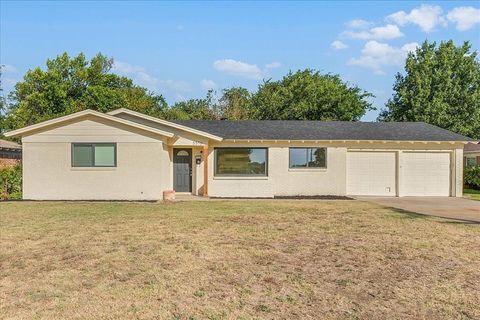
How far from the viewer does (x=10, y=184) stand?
17.2 meters

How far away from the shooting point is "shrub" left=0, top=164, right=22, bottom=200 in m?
16.8

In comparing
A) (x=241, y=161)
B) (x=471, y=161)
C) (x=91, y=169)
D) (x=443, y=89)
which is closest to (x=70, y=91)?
(x=91, y=169)

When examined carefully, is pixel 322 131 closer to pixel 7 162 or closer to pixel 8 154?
pixel 7 162

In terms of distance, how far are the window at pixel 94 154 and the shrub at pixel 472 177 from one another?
75.8ft

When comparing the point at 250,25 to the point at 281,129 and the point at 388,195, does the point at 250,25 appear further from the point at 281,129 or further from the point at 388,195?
the point at 388,195

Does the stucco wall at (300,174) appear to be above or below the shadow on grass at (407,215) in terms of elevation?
above

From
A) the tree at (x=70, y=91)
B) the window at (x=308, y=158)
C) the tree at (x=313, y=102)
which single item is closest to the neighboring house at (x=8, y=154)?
the tree at (x=70, y=91)

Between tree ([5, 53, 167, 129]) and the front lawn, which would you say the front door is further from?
tree ([5, 53, 167, 129])

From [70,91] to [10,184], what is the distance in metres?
25.8

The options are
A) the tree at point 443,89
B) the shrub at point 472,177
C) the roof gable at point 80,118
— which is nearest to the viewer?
the roof gable at point 80,118

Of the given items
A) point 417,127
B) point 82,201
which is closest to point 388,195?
point 417,127

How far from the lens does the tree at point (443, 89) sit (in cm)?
3412

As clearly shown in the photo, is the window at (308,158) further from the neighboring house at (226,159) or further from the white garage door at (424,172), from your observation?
the white garage door at (424,172)

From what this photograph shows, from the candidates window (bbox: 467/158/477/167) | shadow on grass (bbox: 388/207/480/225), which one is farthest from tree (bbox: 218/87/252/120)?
shadow on grass (bbox: 388/207/480/225)
